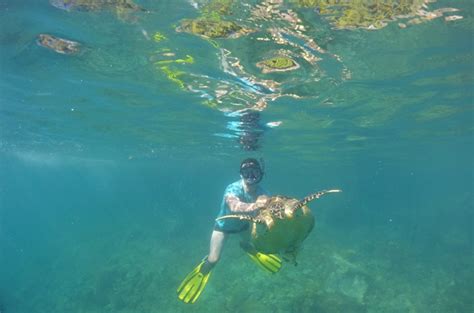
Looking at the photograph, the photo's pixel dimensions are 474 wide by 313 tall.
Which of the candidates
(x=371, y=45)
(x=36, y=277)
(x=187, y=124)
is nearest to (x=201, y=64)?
(x=371, y=45)

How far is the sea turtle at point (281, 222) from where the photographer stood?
6.78m

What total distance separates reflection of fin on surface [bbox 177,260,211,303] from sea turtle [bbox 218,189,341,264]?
4.63 metres

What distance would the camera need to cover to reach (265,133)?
2606cm

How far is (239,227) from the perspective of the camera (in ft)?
35.9

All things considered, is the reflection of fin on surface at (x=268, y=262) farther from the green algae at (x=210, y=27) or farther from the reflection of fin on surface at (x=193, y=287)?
the green algae at (x=210, y=27)

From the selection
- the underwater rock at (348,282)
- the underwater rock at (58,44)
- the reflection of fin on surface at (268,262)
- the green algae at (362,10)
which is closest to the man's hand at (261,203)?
the reflection of fin on surface at (268,262)

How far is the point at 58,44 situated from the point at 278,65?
26.0 ft

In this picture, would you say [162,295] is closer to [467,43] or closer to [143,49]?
[143,49]

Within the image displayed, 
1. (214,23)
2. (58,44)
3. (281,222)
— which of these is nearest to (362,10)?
(214,23)

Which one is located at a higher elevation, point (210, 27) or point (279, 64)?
point (210, 27)

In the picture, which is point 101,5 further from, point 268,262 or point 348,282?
point 348,282

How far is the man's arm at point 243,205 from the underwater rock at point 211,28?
5098 millimetres

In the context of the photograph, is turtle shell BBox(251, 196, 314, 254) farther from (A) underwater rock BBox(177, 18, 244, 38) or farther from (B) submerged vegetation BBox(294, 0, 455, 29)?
(A) underwater rock BBox(177, 18, 244, 38)

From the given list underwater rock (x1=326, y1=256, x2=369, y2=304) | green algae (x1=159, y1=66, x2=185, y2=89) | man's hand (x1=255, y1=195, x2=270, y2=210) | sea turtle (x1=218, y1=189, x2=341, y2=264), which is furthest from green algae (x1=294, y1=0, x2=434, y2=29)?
underwater rock (x1=326, y1=256, x2=369, y2=304)
